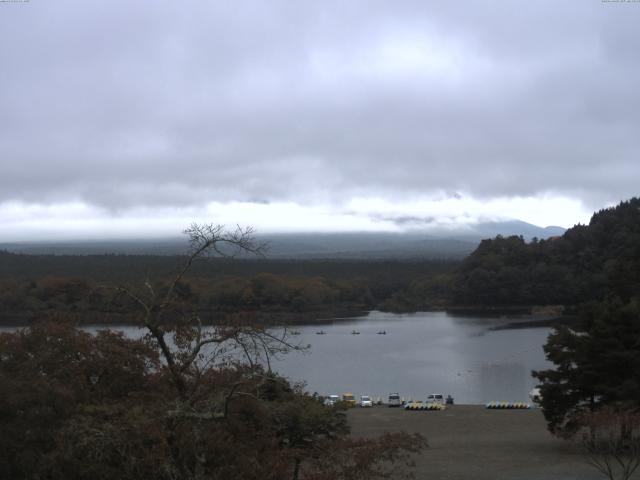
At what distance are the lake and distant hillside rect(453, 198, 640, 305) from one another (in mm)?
7950

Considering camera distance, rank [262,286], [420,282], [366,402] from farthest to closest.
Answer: [420,282], [262,286], [366,402]

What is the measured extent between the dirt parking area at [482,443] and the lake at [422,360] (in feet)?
12.1

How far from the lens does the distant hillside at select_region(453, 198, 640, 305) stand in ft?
189

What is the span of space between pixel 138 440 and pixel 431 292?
203 feet

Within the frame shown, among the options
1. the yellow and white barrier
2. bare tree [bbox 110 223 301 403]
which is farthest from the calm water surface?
bare tree [bbox 110 223 301 403]

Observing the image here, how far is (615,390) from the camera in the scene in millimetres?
13461

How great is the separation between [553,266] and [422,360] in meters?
28.5

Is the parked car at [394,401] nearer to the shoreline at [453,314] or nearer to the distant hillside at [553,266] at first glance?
the shoreline at [453,314]

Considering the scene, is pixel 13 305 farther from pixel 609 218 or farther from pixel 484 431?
pixel 609 218

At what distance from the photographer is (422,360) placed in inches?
1382

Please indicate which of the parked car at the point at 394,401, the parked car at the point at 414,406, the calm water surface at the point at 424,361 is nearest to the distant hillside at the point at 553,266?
the calm water surface at the point at 424,361

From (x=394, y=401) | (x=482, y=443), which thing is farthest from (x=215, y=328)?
(x=394, y=401)

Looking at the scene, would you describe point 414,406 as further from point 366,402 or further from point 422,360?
point 422,360

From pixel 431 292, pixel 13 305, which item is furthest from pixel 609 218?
pixel 13 305
